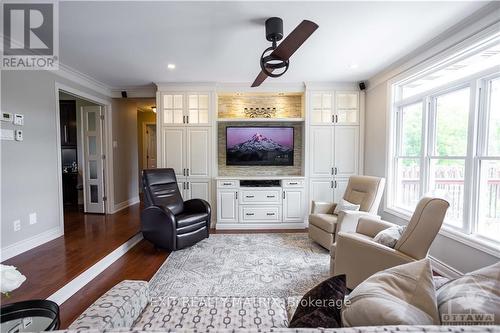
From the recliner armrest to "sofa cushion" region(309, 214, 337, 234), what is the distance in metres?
1.55

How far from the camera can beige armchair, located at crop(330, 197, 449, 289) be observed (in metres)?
1.62

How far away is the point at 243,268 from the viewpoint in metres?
2.62

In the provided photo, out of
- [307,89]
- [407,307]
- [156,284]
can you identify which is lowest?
[156,284]

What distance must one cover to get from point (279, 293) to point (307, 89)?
3.29 meters

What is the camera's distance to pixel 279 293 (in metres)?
2.14

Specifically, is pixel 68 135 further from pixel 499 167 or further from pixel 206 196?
pixel 499 167

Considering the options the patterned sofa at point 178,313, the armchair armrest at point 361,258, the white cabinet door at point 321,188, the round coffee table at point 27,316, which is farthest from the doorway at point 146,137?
the armchair armrest at point 361,258

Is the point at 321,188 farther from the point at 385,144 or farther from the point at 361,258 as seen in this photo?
the point at 361,258

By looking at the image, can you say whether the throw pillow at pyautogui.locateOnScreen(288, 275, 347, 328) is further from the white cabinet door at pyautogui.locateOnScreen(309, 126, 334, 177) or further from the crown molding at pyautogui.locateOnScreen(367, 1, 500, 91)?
the white cabinet door at pyautogui.locateOnScreen(309, 126, 334, 177)

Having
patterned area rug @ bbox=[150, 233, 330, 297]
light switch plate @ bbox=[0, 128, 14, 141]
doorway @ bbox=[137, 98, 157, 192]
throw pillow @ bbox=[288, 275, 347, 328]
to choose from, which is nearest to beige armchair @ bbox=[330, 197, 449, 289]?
patterned area rug @ bbox=[150, 233, 330, 297]

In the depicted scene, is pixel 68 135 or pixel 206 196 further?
pixel 68 135

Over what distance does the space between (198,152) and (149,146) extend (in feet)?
12.4

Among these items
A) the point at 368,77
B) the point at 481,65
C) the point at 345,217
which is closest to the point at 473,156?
the point at 481,65

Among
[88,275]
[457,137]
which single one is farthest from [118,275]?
[457,137]
